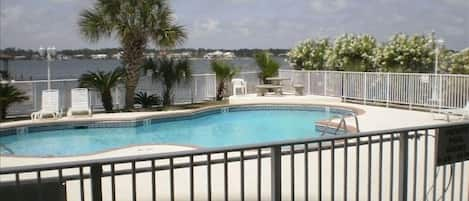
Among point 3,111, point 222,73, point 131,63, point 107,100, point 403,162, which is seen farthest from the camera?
point 222,73

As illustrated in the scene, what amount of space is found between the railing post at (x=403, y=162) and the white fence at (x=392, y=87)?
9488 millimetres

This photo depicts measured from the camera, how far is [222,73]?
1650cm

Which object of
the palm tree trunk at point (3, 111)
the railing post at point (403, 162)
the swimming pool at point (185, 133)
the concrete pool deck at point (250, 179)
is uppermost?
the railing post at point (403, 162)

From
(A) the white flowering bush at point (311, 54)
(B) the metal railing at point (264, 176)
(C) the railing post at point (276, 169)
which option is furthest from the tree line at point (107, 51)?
(C) the railing post at point (276, 169)

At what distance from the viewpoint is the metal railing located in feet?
7.48

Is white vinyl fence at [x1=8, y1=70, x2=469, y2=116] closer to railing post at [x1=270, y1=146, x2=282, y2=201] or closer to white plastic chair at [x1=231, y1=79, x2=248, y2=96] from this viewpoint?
white plastic chair at [x1=231, y1=79, x2=248, y2=96]

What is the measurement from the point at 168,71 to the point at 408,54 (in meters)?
8.31

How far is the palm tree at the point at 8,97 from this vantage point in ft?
40.1

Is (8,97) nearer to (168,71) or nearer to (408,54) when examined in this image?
(168,71)

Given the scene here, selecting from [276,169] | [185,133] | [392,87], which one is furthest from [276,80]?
[276,169]

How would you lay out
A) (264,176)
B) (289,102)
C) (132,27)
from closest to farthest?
(264,176) < (132,27) < (289,102)

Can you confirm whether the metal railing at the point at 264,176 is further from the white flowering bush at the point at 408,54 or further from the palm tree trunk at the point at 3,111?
the white flowering bush at the point at 408,54

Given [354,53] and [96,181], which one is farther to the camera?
[354,53]

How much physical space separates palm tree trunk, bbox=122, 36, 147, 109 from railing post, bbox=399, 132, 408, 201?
39.6ft
